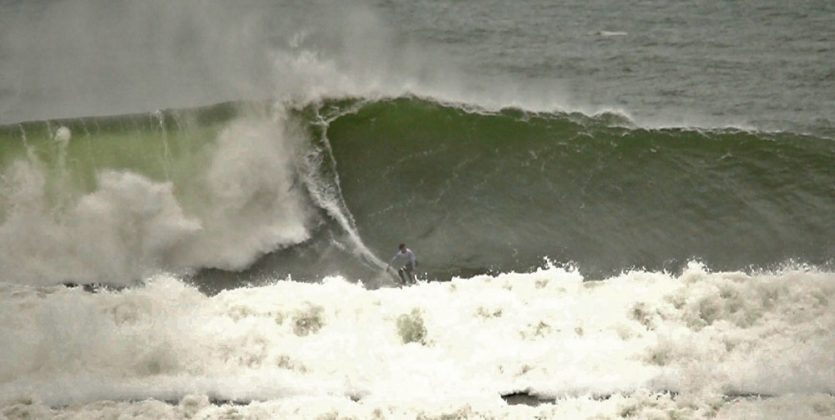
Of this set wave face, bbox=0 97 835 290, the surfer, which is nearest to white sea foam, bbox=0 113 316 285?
wave face, bbox=0 97 835 290

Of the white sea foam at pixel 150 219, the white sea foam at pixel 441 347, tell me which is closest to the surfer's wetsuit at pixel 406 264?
the white sea foam at pixel 441 347

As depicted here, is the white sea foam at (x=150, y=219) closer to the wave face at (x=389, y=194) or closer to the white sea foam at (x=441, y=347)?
the wave face at (x=389, y=194)

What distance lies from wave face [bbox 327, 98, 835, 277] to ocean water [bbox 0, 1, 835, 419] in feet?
0.15

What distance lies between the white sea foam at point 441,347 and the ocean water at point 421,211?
0.03 meters

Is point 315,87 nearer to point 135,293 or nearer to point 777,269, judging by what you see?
point 135,293

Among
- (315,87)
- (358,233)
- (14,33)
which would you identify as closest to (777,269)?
(358,233)

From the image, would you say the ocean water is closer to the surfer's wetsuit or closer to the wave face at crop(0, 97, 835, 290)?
the wave face at crop(0, 97, 835, 290)

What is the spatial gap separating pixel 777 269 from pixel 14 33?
1804cm

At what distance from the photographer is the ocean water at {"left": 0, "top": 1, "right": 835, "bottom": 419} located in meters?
10.2

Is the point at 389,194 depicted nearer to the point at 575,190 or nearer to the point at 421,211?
the point at 421,211

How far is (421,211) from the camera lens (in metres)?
15.4

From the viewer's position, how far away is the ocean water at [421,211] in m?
10.2

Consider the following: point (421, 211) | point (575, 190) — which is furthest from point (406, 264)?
point (575, 190)

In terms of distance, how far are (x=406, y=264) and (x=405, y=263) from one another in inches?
2.0
